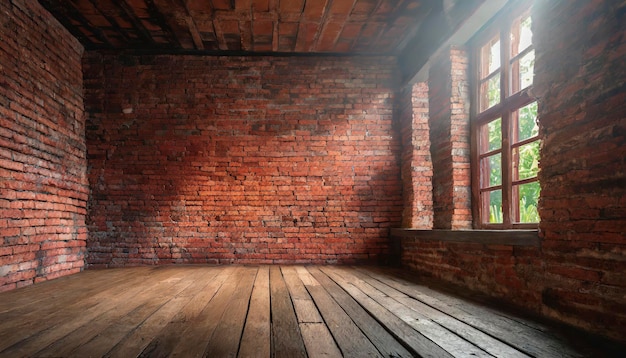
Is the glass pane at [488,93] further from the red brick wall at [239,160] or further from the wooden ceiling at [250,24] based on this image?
the red brick wall at [239,160]

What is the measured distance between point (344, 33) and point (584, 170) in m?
3.48

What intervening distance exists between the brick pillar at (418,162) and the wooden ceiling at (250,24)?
0.83m

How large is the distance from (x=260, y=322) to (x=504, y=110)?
291 centimetres

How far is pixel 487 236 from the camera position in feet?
9.96

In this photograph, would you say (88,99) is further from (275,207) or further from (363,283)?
(363,283)

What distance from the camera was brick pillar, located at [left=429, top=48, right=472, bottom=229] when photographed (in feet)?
13.3

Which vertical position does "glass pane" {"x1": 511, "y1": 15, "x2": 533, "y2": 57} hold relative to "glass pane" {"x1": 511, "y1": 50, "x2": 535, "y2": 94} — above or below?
above

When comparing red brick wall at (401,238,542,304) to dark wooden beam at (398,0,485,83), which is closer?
red brick wall at (401,238,542,304)

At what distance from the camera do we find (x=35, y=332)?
212cm

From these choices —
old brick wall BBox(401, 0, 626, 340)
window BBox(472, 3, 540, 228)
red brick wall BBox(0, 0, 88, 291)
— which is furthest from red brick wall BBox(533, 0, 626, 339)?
red brick wall BBox(0, 0, 88, 291)

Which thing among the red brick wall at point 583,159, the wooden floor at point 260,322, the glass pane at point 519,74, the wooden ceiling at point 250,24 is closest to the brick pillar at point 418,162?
the wooden ceiling at point 250,24

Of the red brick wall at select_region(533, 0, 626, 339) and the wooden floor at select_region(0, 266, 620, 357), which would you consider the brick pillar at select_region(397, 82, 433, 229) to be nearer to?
the wooden floor at select_region(0, 266, 620, 357)

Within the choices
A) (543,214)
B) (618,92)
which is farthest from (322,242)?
(618,92)

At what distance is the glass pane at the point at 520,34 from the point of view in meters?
3.31
